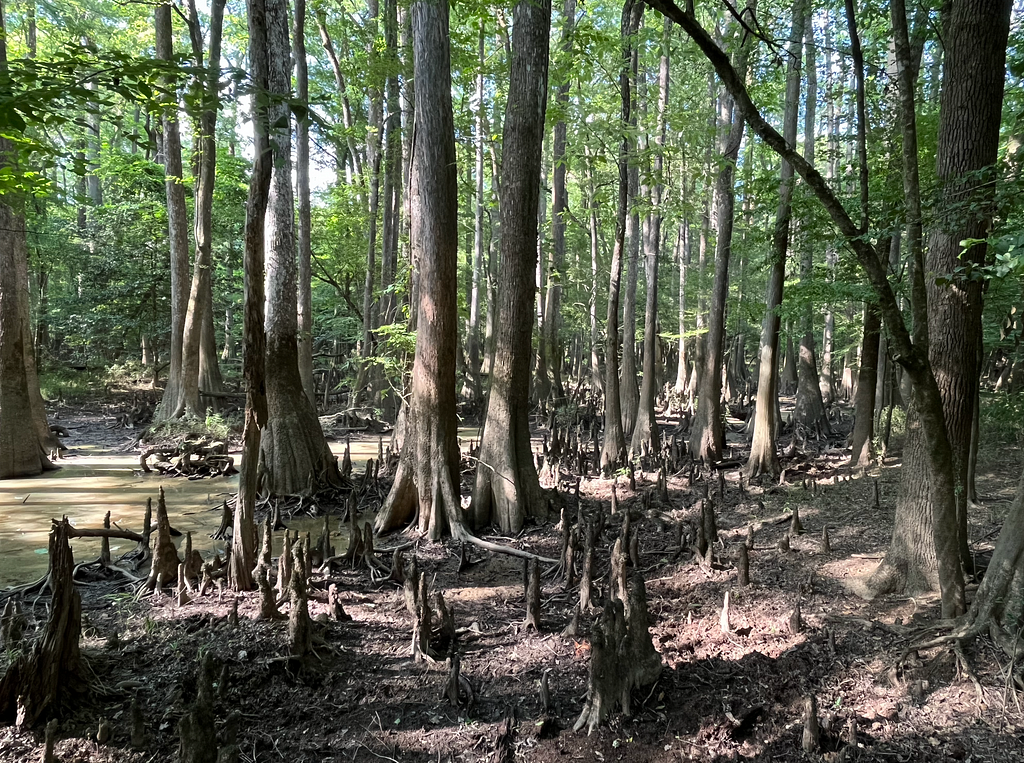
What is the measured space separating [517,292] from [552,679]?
4221 mm

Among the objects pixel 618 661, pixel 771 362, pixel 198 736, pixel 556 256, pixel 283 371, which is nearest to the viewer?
pixel 198 736

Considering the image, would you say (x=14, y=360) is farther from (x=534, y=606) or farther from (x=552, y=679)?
(x=552, y=679)

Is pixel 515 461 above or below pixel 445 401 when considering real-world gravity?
below

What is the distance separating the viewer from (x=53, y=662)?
3.01m

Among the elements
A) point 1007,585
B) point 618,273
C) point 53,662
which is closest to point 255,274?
point 53,662

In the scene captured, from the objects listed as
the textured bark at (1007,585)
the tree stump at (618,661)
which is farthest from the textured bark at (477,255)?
the textured bark at (1007,585)

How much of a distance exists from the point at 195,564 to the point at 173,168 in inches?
396

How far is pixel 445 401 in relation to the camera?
650cm

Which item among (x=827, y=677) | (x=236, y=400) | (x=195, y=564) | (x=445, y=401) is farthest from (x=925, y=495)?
(x=236, y=400)

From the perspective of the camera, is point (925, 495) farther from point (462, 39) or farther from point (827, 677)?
point (462, 39)

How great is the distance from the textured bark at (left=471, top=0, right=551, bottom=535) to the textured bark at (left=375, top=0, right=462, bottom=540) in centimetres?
53

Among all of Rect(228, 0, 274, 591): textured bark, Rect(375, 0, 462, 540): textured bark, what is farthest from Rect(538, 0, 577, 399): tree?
Rect(228, 0, 274, 591): textured bark

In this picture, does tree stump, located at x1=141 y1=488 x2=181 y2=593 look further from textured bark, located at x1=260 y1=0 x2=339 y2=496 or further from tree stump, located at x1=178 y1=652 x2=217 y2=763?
textured bark, located at x1=260 y1=0 x2=339 y2=496

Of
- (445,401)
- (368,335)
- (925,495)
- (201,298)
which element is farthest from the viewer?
(368,335)
